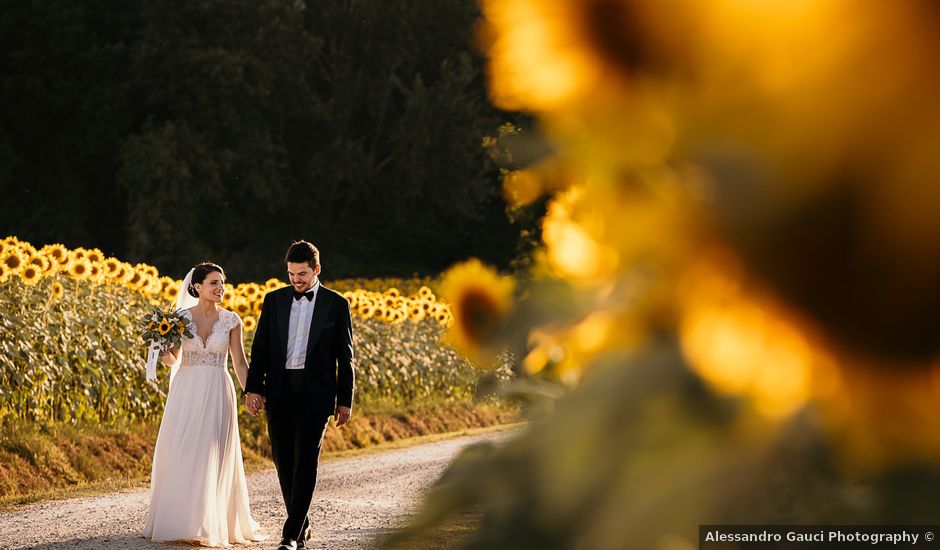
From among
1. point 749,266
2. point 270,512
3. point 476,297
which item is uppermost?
point 270,512

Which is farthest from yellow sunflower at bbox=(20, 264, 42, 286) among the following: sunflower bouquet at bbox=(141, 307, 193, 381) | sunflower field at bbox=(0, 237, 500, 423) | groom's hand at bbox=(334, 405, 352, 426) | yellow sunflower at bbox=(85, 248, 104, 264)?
groom's hand at bbox=(334, 405, 352, 426)

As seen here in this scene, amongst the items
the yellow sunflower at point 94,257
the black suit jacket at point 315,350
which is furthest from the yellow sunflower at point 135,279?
the black suit jacket at point 315,350

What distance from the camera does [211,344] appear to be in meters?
8.96

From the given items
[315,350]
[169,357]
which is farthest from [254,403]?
[169,357]

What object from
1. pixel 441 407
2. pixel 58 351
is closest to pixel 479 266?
pixel 58 351

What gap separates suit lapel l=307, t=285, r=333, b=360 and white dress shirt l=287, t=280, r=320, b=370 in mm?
24

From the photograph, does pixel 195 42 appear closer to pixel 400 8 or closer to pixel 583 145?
pixel 400 8

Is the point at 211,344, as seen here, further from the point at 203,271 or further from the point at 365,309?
the point at 365,309

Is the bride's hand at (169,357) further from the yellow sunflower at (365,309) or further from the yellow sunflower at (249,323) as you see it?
the yellow sunflower at (365,309)

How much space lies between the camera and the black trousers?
7473 millimetres

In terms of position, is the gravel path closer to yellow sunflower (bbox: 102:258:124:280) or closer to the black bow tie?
the black bow tie

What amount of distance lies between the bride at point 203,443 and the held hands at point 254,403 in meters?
0.82

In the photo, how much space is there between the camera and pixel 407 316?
61.7 ft

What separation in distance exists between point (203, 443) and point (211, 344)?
0.67 m
